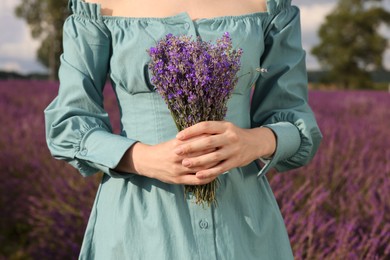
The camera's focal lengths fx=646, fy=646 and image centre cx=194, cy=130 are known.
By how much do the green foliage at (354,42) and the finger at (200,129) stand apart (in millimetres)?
45256

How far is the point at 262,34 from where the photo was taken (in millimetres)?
1758

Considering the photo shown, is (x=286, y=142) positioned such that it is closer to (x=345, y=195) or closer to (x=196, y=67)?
(x=196, y=67)

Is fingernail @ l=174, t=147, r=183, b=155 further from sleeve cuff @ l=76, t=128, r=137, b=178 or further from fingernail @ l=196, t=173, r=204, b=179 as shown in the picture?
sleeve cuff @ l=76, t=128, r=137, b=178

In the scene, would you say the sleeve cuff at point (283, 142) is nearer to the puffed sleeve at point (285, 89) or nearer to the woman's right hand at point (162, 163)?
the puffed sleeve at point (285, 89)

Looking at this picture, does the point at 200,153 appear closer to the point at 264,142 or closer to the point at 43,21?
the point at 264,142

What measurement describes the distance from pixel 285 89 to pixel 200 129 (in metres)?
0.49

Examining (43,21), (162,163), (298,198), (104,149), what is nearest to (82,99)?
(104,149)

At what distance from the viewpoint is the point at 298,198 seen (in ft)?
10.5

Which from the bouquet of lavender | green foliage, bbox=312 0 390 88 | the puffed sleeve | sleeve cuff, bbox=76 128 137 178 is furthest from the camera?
green foliage, bbox=312 0 390 88

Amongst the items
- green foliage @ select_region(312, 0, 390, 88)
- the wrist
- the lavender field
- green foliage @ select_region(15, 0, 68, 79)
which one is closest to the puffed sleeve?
the wrist

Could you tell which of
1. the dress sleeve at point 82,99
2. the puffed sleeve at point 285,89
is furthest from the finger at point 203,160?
the puffed sleeve at point 285,89

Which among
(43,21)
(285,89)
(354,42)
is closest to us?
(285,89)

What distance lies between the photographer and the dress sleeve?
64.2 inches

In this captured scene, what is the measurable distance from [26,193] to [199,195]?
3.28m
